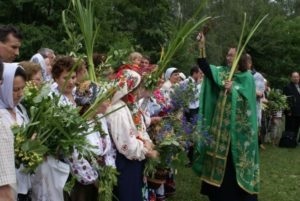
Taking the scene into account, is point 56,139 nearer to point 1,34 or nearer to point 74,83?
point 74,83

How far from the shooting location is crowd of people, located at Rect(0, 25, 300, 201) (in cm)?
362

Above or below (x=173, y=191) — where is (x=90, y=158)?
above

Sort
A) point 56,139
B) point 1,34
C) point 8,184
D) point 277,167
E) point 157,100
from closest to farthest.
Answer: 1. point 8,184
2. point 56,139
3. point 1,34
4. point 157,100
5. point 277,167

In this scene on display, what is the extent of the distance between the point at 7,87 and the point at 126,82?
1.28 m

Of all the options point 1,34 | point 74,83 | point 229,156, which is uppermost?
point 1,34

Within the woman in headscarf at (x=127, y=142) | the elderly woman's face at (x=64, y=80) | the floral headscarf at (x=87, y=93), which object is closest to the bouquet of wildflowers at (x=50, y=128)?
the floral headscarf at (x=87, y=93)

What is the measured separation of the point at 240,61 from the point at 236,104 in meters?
0.50

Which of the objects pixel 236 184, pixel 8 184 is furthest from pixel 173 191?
pixel 8 184

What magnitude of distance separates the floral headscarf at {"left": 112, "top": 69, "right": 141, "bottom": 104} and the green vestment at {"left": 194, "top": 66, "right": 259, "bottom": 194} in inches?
67.2

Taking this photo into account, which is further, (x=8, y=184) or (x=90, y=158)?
(x=90, y=158)

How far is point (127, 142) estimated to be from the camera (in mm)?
4594

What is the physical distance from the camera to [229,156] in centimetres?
624

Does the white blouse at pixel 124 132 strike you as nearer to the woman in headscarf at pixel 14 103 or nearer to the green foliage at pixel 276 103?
the woman in headscarf at pixel 14 103

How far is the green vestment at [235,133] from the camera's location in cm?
617
